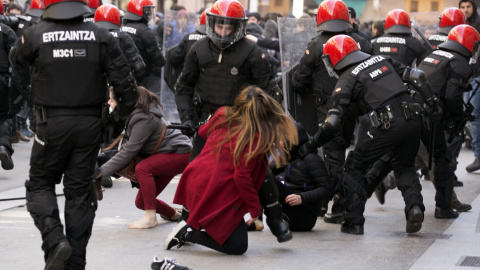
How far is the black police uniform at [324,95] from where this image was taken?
862cm

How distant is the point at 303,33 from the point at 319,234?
9.23 ft

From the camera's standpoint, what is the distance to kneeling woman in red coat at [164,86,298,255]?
22.0ft

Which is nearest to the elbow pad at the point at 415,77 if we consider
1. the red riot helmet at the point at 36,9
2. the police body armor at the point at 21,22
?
the police body armor at the point at 21,22

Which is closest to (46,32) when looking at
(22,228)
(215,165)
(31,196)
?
(31,196)

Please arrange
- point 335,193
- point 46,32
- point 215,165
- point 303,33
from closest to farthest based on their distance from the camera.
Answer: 1. point 46,32
2. point 215,165
3. point 335,193
4. point 303,33

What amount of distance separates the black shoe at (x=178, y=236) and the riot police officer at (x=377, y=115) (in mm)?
1308

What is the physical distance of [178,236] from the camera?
695 cm

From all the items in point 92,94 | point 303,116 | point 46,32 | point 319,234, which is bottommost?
point 319,234

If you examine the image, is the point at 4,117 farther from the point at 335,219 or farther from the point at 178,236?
the point at 178,236

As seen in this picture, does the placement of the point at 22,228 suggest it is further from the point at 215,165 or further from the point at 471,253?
the point at 471,253

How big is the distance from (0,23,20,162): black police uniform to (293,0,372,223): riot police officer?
3071 millimetres

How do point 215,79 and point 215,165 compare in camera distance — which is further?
point 215,79

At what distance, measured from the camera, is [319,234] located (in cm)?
797

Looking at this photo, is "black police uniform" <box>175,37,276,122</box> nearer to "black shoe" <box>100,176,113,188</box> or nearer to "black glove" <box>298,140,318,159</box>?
"black glove" <box>298,140,318,159</box>
